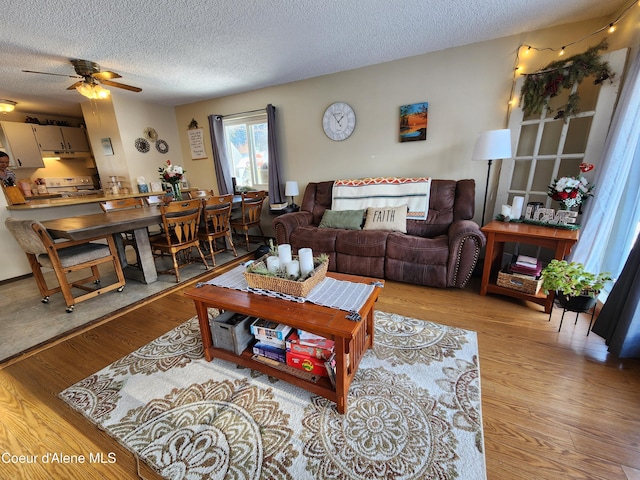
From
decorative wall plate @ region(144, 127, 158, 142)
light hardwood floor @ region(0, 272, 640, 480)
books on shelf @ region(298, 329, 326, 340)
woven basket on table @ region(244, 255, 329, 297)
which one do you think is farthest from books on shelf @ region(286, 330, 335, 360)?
decorative wall plate @ region(144, 127, 158, 142)

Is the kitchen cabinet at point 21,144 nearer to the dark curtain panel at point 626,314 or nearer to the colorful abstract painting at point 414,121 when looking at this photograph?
the colorful abstract painting at point 414,121

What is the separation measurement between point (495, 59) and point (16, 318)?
16.3 feet

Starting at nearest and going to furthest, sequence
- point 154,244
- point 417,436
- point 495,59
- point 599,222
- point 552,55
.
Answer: point 417,436 → point 599,222 → point 552,55 → point 495,59 → point 154,244

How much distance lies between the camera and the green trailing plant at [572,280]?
1.56 meters

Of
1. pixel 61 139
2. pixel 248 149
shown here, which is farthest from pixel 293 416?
pixel 61 139

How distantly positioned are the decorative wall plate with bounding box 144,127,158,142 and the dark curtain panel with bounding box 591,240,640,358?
18.9 feet

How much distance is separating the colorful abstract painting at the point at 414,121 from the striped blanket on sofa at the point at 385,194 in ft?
1.72

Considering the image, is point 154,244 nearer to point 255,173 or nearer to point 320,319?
point 255,173

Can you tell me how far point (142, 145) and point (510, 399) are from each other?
5.47m

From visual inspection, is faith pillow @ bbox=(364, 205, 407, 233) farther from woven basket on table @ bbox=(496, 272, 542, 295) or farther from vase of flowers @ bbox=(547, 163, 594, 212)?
vase of flowers @ bbox=(547, 163, 594, 212)

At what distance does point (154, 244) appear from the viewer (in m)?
2.75

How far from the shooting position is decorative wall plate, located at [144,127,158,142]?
4.27 metres

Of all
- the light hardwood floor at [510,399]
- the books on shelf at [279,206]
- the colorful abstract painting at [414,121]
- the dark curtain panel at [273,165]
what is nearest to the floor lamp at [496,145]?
the colorful abstract painting at [414,121]

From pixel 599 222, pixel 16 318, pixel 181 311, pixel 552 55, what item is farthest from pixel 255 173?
pixel 599 222
